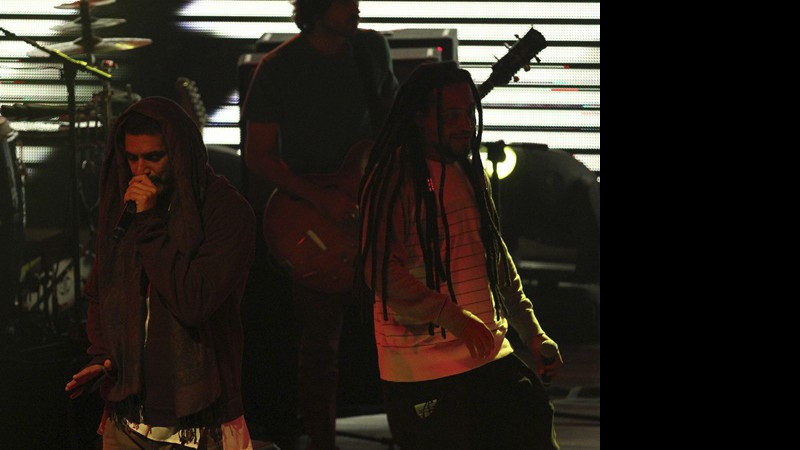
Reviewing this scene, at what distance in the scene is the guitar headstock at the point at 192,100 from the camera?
3253mm

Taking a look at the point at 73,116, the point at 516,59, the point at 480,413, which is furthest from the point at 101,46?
the point at 480,413

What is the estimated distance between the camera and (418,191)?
2873 millimetres

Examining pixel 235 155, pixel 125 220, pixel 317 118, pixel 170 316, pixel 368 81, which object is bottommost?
pixel 170 316

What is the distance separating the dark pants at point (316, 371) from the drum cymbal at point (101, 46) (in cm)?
95

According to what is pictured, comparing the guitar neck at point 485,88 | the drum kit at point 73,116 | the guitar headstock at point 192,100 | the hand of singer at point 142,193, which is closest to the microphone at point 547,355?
the guitar neck at point 485,88

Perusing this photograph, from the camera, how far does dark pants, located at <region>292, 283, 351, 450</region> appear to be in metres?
3.23

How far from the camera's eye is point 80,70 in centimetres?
335

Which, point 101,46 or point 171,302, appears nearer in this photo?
point 171,302

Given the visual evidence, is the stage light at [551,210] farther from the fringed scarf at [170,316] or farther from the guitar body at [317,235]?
the fringed scarf at [170,316]

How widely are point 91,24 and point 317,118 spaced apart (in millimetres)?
847

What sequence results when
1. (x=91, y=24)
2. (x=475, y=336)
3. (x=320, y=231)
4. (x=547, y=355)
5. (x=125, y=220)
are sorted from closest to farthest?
1. (x=125, y=220)
2. (x=475, y=336)
3. (x=547, y=355)
4. (x=320, y=231)
5. (x=91, y=24)

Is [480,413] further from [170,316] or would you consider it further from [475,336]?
[170,316]
